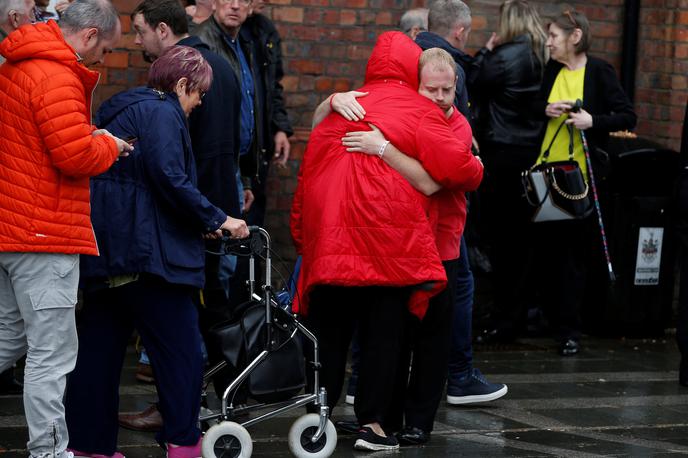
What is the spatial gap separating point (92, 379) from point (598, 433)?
2566 millimetres

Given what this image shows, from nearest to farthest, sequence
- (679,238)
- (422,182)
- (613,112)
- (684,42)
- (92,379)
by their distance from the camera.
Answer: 1. (92,379)
2. (422,182)
3. (679,238)
4. (613,112)
5. (684,42)

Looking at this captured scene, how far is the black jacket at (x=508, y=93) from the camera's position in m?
8.98

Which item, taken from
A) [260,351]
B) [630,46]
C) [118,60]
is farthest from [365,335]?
[630,46]

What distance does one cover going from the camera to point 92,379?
555 cm

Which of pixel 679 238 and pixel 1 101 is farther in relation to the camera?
pixel 679 238

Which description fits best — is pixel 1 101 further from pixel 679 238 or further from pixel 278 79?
pixel 679 238

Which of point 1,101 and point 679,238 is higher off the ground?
point 1,101

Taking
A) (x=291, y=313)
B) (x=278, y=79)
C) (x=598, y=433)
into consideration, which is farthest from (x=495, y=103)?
(x=291, y=313)

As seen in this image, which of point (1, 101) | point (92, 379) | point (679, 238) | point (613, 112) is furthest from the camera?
point (613, 112)

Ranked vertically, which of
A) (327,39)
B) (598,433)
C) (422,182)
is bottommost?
(598,433)

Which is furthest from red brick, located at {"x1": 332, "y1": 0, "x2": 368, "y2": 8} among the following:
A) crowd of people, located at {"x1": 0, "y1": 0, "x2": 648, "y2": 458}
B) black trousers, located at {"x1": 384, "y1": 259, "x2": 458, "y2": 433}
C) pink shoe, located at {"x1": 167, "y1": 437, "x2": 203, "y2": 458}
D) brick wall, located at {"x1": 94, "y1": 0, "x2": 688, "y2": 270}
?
pink shoe, located at {"x1": 167, "y1": 437, "x2": 203, "y2": 458}

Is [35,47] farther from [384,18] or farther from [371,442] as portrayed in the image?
[384,18]

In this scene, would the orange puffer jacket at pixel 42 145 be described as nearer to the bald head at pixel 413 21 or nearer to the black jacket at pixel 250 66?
the black jacket at pixel 250 66

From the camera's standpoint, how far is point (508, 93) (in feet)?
29.7
